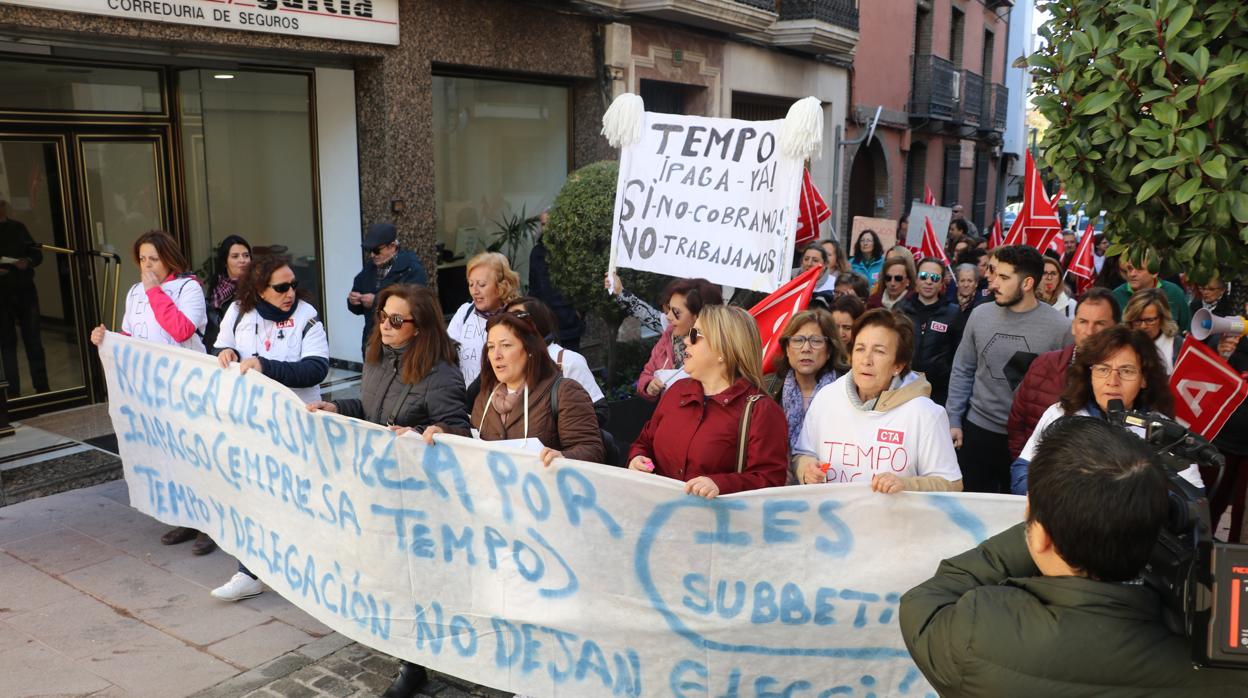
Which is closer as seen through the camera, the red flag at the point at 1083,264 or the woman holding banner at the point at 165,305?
the woman holding banner at the point at 165,305

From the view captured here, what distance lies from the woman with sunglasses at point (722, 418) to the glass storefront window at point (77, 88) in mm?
6419

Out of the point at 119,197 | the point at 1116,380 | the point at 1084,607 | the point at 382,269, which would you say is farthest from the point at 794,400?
the point at 119,197

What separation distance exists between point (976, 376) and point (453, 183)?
692cm

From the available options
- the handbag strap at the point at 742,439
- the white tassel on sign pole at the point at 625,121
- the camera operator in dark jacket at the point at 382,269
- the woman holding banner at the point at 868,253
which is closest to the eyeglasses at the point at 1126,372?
the handbag strap at the point at 742,439

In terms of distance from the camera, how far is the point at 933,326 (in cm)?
610

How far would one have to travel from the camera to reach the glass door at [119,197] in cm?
809

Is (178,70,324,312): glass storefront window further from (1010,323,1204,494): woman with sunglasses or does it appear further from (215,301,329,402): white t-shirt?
(1010,323,1204,494): woman with sunglasses

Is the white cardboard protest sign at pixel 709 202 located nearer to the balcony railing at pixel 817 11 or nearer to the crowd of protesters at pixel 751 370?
the crowd of protesters at pixel 751 370

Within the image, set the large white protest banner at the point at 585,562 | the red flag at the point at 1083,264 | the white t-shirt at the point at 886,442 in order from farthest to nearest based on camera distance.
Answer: the red flag at the point at 1083,264
the white t-shirt at the point at 886,442
the large white protest banner at the point at 585,562

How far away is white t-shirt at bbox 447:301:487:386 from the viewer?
542 centimetres

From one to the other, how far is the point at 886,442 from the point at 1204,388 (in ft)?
5.86

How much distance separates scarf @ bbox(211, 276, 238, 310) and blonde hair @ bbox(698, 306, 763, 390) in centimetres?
408

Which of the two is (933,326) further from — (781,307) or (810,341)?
(810,341)

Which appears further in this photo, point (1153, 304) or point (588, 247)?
point (588, 247)
